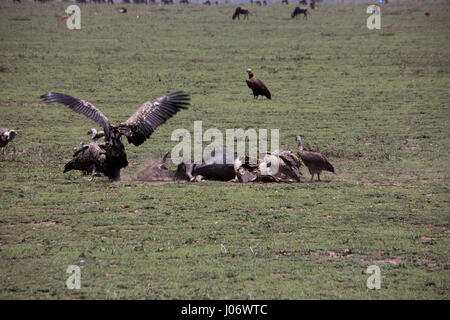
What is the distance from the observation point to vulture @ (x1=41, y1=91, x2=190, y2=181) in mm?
10750

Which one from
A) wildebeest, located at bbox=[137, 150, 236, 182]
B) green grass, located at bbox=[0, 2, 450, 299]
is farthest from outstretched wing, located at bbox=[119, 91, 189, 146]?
green grass, located at bbox=[0, 2, 450, 299]

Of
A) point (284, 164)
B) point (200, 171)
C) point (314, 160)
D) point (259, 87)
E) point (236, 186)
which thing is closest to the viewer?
point (314, 160)

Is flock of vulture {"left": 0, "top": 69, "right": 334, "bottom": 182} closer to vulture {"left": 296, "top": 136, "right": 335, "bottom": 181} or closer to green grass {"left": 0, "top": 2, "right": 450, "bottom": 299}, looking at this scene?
vulture {"left": 296, "top": 136, "right": 335, "bottom": 181}

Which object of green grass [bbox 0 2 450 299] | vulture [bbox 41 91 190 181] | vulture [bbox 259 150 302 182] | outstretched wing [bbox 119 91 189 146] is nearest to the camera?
green grass [bbox 0 2 450 299]

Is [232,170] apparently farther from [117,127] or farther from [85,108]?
[85,108]

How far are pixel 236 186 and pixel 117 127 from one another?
90.3 inches

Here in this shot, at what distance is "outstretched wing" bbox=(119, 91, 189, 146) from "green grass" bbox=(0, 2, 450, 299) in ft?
2.99

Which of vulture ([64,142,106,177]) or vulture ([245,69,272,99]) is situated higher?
vulture ([245,69,272,99])

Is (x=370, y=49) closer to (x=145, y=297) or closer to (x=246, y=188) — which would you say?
(x=246, y=188)

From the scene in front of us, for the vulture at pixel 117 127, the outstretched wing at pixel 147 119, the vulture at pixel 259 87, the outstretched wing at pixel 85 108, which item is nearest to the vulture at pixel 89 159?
the vulture at pixel 117 127

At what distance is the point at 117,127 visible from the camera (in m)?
11.0

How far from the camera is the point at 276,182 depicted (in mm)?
11641

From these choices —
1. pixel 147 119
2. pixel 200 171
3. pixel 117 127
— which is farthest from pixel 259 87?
pixel 117 127

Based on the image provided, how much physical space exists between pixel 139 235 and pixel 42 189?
307 cm
